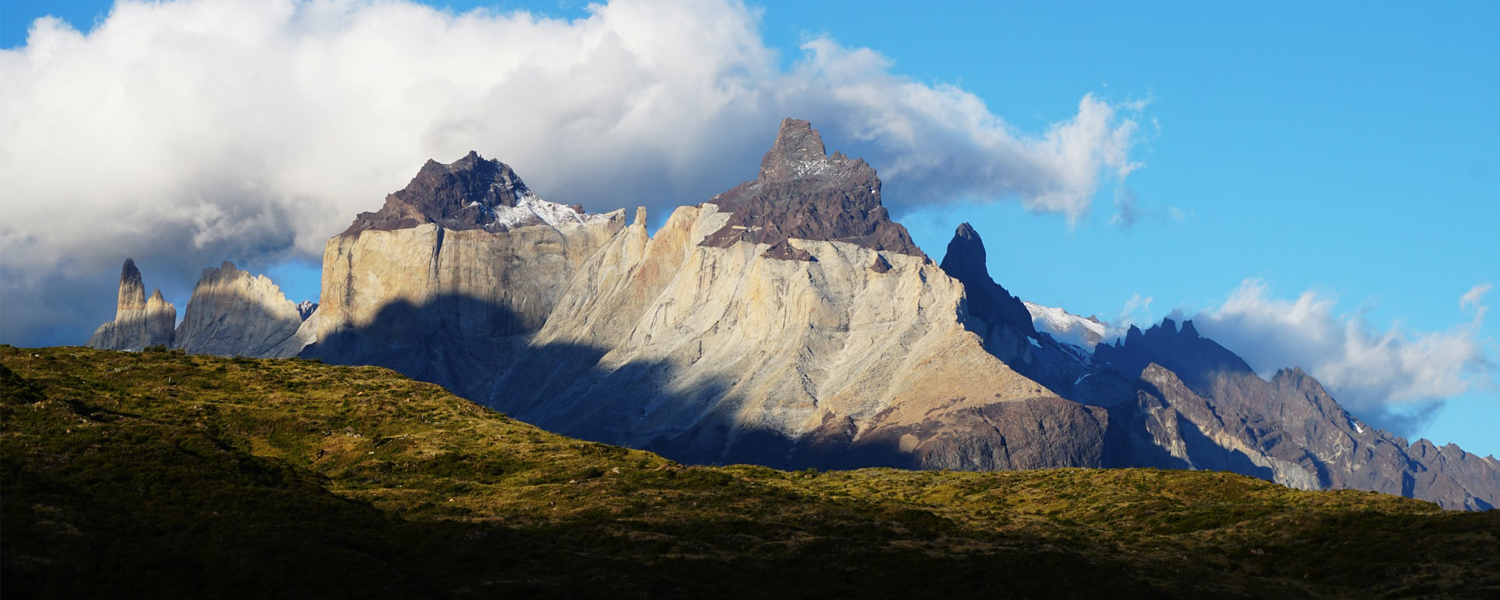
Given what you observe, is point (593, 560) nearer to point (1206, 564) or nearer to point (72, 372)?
point (1206, 564)

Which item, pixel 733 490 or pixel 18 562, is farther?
pixel 733 490

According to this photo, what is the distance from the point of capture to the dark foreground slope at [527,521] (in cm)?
7500

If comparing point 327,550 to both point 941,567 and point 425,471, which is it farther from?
point 941,567

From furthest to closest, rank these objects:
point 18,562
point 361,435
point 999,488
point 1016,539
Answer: point 999,488 → point 361,435 → point 1016,539 → point 18,562

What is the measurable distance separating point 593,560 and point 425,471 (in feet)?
76.9

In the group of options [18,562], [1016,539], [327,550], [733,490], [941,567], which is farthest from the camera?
[733,490]

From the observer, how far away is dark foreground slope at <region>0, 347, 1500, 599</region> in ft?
246

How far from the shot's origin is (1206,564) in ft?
286

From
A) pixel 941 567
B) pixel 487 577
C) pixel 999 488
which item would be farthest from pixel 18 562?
pixel 999 488

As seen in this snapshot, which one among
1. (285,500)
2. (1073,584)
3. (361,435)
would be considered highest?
(361,435)

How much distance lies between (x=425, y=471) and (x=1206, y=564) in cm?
4907

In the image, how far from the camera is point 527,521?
87.7 metres

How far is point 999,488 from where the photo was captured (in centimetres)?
11919

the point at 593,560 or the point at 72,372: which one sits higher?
the point at 72,372
